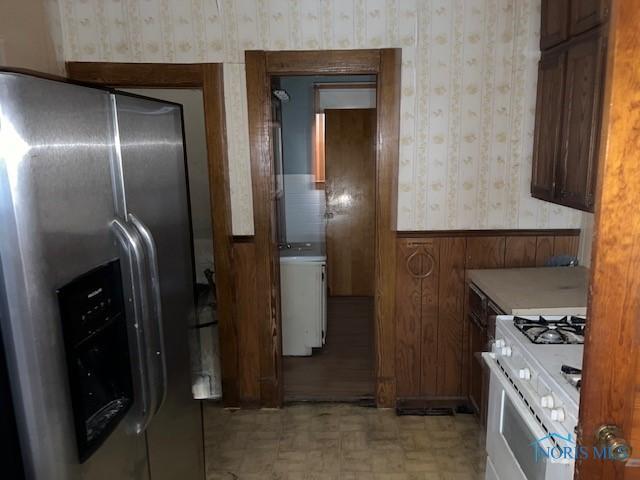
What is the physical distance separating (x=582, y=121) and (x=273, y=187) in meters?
1.60

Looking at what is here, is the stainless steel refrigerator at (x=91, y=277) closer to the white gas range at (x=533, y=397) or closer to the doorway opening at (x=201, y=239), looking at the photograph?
the white gas range at (x=533, y=397)

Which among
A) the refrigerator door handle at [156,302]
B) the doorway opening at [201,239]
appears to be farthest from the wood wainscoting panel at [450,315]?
the refrigerator door handle at [156,302]

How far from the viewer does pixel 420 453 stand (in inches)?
99.8

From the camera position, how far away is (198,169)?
3551mm

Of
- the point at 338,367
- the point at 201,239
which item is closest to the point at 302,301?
the point at 338,367

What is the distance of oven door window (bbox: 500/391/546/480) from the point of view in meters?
1.44

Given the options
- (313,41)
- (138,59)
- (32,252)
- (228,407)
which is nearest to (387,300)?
(228,407)

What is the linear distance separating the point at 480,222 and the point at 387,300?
2.26 feet

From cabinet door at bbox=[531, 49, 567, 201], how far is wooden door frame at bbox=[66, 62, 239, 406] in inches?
64.9

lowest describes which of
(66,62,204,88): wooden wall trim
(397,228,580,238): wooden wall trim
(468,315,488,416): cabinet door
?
(468,315,488,416): cabinet door

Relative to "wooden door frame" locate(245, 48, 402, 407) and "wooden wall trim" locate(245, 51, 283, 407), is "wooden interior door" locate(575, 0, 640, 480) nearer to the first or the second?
"wooden door frame" locate(245, 48, 402, 407)

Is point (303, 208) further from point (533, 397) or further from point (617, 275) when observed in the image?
point (617, 275)

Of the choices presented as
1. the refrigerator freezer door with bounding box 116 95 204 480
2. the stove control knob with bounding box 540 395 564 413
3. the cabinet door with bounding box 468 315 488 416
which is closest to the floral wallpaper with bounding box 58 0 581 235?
the cabinet door with bounding box 468 315 488 416

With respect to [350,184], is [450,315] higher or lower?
lower
